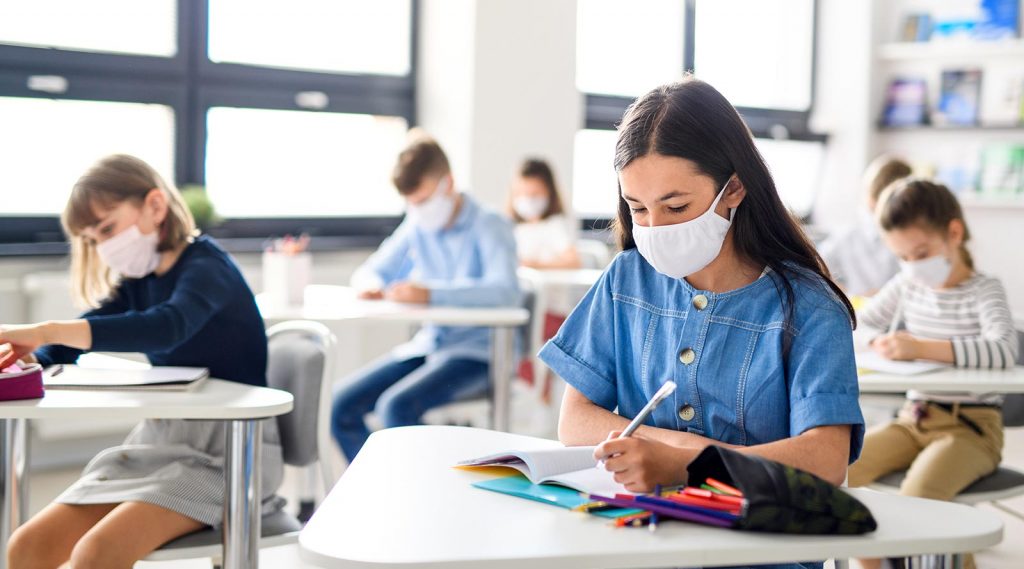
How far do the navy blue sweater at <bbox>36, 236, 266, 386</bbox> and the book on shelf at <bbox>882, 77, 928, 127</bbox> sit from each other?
512 cm

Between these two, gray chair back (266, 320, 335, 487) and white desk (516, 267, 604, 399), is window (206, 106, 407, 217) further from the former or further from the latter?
gray chair back (266, 320, 335, 487)

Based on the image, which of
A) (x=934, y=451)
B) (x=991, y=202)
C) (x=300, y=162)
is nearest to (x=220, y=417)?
(x=934, y=451)

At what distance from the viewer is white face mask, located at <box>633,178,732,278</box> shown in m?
1.61

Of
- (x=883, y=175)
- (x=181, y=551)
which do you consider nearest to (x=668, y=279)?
(x=181, y=551)

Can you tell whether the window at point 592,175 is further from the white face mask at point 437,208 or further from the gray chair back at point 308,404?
the gray chair back at point 308,404

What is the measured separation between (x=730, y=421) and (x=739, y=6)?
5.58 metres

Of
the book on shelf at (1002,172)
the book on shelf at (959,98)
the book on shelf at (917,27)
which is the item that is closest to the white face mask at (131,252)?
the book on shelf at (1002,172)

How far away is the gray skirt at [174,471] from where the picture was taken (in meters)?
2.06

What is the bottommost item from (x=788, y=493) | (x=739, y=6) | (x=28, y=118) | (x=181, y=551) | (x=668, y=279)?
(x=181, y=551)

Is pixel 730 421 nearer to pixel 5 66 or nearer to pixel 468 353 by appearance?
pixel 468 353

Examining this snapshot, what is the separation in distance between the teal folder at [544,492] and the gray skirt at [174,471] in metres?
0.70

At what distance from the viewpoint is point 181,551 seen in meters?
2.00

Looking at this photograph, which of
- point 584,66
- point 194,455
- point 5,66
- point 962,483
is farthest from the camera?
point 584,66

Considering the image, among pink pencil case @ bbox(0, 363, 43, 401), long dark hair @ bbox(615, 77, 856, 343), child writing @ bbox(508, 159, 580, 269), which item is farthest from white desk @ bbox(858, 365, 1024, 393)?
child writing @ bbox(508, 159, 580, 269)
